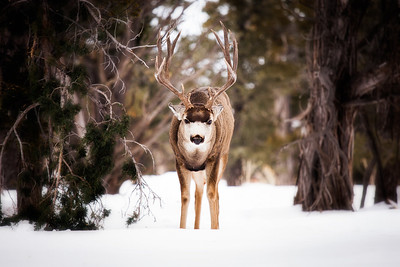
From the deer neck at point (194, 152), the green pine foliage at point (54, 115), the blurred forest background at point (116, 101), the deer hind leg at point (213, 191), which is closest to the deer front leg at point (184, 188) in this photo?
the deer neck at point (194, 152)

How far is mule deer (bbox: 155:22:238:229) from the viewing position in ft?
21.1

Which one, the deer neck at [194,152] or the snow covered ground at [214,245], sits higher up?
the deer neck at [194,152]

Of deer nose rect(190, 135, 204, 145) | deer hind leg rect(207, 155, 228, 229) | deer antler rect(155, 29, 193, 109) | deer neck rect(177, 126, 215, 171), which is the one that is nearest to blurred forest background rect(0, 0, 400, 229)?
deer antler rect(155, 29, 193, 109)

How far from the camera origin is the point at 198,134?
6.31 m

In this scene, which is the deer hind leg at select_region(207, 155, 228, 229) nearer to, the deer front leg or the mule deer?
the mule deer

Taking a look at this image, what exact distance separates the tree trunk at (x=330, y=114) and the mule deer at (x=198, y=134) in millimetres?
2935

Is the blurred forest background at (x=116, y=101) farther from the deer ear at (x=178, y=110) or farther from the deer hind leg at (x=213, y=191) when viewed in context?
the deer hind leg at (x=213, y=191)

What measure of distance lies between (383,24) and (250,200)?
4.87 metres

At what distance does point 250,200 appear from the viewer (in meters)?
12.1

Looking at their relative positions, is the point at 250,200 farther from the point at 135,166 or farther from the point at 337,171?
the point at 135,166

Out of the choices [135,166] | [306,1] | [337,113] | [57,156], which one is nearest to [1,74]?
[57,156]

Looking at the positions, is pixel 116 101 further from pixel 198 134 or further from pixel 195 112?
pixel 198 134

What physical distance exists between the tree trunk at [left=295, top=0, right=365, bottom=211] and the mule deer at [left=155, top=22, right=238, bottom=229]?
294cm

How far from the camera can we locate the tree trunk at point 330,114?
9.51 metres
